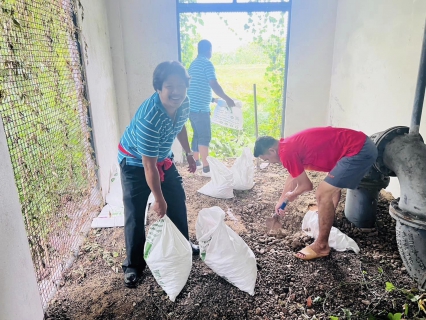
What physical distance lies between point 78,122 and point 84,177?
0.48 meters

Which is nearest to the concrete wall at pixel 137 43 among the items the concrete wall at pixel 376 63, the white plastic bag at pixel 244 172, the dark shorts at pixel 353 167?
the white plastic bag at pixel 244 172

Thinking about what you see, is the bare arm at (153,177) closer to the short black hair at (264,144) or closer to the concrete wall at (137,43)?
the short black hair at (264,144)

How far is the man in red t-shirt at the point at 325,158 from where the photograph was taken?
206 centimetres

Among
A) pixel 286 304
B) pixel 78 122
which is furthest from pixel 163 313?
pixel 78 122

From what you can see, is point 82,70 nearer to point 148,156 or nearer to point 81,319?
point 148,156

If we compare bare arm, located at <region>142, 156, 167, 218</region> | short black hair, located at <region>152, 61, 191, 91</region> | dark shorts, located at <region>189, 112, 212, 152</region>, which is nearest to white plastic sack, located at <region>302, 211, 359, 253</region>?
bare arm, located at <region>142, 156, 167, 218</region>

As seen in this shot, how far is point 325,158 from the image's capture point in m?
2.16

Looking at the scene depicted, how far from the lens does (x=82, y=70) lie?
9.33 feet

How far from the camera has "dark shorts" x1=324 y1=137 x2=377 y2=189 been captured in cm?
204

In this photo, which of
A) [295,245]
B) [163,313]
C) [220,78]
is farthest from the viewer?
[220,78]

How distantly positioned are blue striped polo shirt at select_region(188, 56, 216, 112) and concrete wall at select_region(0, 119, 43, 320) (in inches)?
104

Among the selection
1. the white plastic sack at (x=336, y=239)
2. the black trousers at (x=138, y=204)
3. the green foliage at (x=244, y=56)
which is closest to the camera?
the black trousers at (x=138, y=204)

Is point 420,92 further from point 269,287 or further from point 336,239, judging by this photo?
point 269,287

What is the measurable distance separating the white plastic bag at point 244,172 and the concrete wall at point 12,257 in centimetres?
231
